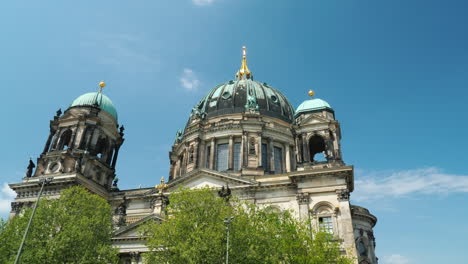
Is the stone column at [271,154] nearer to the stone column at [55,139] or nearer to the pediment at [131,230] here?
the pediment at [131,230]

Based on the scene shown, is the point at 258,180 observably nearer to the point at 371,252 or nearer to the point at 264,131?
the point at 264,131

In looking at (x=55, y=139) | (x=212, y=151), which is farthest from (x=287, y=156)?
(x=55, y=139)

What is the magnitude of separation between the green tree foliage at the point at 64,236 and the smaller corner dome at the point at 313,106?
23344mm

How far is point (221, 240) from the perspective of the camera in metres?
23.7

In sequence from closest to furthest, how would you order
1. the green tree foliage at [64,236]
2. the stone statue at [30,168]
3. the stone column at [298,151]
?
the green tree foliage at [64,236], the stone column at [298,151], the stone statue at [30,168]

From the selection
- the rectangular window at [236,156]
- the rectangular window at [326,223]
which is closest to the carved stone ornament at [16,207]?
the rectangular window at [236,156]

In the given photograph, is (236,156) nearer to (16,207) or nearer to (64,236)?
(64,236)

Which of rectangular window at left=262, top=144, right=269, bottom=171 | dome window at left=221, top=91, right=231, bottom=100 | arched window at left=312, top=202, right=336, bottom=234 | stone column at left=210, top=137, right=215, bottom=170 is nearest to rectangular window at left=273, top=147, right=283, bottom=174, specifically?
rectangular window at left=262, top=144, right=269, bottom=171

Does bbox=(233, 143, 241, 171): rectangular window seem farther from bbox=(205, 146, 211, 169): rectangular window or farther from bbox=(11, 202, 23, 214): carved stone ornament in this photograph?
bbox=(11, 202, 23, 214): carved stone ornament

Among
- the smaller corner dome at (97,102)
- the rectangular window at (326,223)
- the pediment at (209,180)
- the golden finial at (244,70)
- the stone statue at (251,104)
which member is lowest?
the rectangular window at (326,223)

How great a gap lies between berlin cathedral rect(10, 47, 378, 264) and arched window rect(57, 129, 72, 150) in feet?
0.38

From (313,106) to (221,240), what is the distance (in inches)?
839

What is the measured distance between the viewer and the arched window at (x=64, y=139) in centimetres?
4294

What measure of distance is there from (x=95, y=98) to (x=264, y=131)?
22815 millimetres
